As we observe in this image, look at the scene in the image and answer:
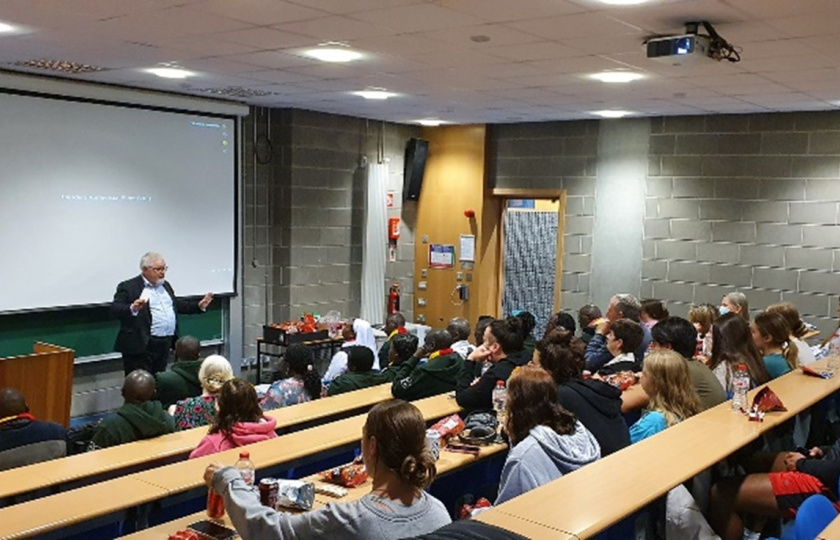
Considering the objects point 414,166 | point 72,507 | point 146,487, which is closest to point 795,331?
point 146,487

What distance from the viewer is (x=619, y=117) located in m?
8.68

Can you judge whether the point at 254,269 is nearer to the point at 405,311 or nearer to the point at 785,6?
the point at 405,311

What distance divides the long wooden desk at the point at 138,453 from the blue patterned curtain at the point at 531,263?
16.6 ft

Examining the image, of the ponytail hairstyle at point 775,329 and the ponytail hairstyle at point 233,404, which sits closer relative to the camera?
the ponytail hairstyle at point 233,404

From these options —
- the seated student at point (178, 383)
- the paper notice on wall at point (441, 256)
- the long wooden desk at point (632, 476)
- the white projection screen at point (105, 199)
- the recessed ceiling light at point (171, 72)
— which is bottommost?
the seated student at point (178, 383)

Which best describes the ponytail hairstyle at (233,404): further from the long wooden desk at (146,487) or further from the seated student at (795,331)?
the seated student at (795,331)

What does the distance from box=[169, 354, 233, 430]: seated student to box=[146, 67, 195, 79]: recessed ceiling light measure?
2679 mm

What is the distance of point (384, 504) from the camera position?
2143 millimetres

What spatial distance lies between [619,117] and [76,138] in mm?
5425

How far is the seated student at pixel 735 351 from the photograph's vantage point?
4.48 meters

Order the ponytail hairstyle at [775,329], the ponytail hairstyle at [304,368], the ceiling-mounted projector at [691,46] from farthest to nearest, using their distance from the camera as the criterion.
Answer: the ponytail hairstyle at [304,368]
the ponytail hairstyle at [775,329]
the ceiling-mounted projector at [691,46]

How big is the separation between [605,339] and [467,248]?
4.19m

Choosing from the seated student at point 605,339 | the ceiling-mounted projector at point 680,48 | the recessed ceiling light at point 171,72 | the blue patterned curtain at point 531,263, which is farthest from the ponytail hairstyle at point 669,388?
the blue patterned curtain at point 531,263

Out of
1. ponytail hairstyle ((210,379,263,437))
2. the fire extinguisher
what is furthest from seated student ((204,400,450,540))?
the fire extinguisher
